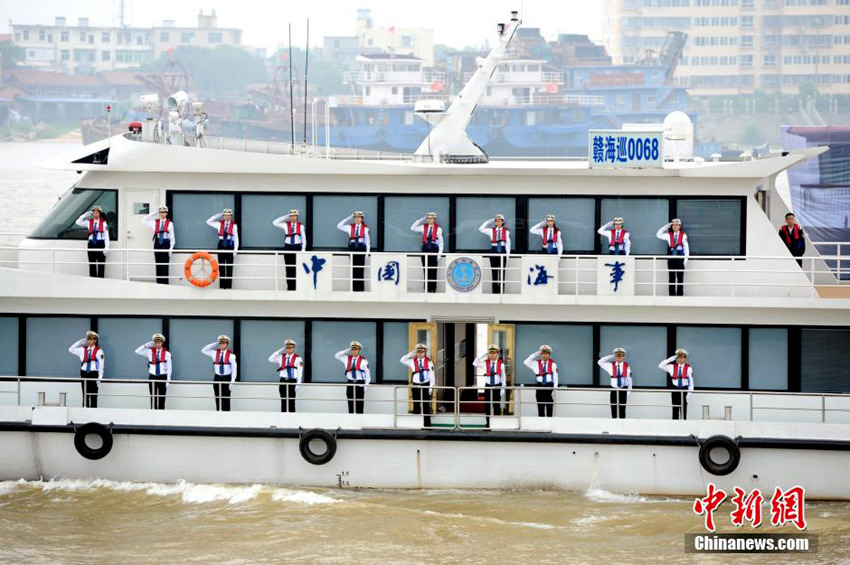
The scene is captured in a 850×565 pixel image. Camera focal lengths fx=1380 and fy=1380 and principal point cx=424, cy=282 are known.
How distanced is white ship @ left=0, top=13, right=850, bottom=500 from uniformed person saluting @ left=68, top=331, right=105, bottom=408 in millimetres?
225

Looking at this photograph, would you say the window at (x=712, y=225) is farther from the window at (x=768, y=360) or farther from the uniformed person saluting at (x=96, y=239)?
the uniformed person saluting at (x=96, y=239)

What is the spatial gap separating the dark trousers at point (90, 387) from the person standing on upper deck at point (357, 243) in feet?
12.1

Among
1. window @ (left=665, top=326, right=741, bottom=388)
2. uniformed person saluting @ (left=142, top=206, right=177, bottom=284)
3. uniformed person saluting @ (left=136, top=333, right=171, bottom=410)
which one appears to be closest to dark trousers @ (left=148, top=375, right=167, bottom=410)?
uniformed person saluting @ (left=136, top=333, right=171, bottom=410)

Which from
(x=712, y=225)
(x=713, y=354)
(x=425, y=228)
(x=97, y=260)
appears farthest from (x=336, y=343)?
(x=712, y=225)

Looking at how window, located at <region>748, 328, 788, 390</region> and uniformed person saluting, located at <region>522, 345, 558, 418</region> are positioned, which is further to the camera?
window, located at <region>748, 328, 788, 390</region>

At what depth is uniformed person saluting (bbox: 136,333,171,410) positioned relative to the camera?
18.4 m

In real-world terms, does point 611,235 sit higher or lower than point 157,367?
higher

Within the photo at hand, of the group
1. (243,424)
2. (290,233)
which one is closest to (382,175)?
(290,233)

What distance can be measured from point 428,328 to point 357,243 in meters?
1.52

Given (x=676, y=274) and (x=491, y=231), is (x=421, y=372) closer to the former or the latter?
(x=491, y=231)

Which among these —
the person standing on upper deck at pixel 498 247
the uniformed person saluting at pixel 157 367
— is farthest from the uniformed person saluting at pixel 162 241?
the person standing on upper deck at pixel 498 247

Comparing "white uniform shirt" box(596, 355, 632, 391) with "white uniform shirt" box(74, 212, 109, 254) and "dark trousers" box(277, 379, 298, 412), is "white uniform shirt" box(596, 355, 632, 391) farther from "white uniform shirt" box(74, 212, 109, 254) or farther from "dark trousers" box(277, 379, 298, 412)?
"white uniform shirt" box(74, 212, 109, 254)

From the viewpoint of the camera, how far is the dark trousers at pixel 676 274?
18.5 m

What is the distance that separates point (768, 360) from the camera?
59.9 feet
